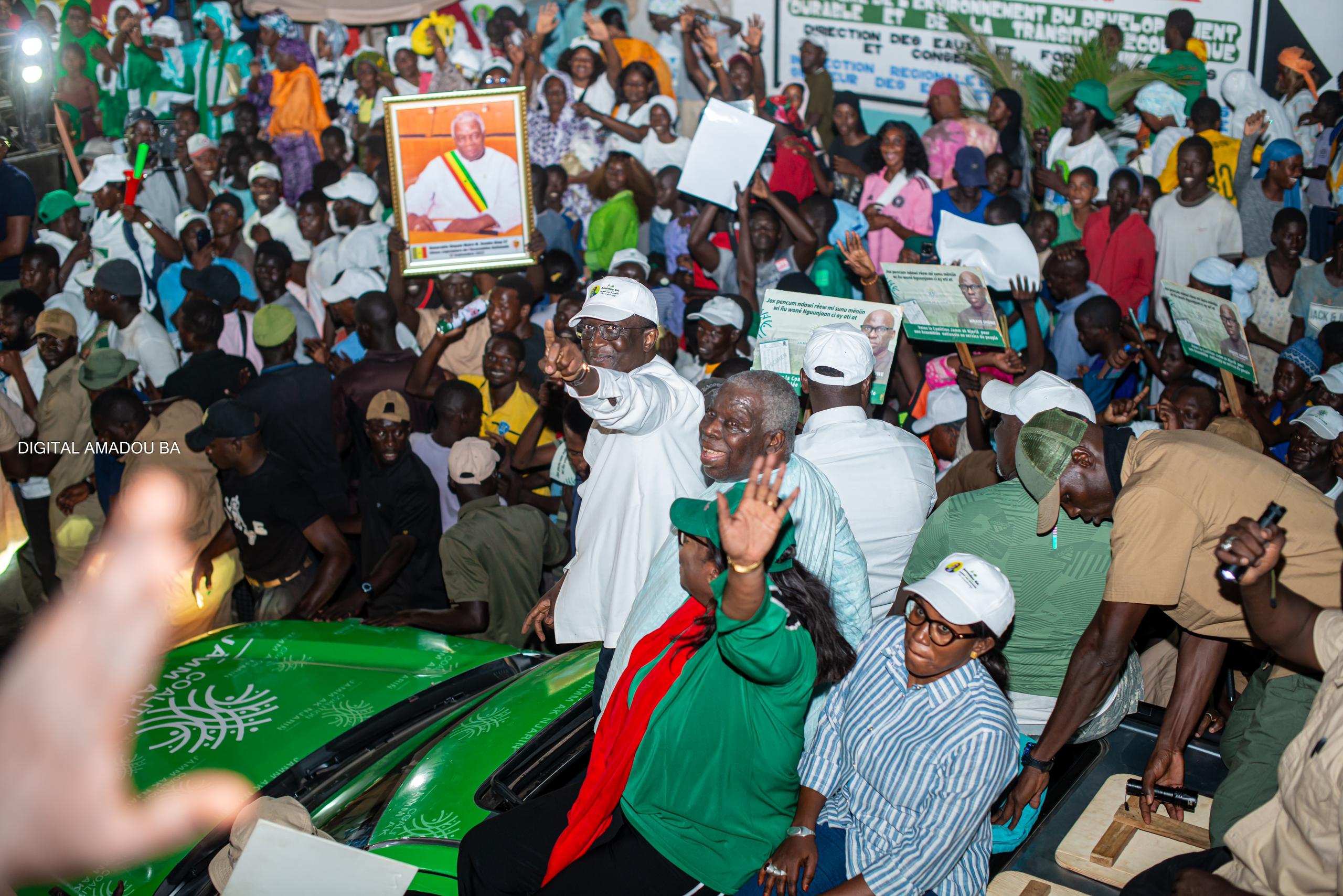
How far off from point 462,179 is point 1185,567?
20.7ft

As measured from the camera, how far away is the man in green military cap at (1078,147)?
9.28m

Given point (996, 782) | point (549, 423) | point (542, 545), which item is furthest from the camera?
point (549, 423)

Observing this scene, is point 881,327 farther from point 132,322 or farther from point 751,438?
point 132,322

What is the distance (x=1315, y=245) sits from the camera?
847 cm

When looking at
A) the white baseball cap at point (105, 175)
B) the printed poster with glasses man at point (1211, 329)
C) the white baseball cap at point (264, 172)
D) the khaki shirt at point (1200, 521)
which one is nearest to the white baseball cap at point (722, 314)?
the printed poster with glasses man at point (1211, 329)

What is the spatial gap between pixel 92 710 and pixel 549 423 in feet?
10.00

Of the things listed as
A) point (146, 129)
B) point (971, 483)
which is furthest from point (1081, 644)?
point (146, 129)

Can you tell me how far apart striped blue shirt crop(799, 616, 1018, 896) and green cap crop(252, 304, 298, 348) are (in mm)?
5163

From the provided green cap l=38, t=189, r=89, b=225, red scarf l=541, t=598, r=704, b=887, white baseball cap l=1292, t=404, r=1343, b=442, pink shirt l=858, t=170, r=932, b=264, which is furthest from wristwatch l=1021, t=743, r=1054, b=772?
green cap l=38, t=189, r=89, b=225

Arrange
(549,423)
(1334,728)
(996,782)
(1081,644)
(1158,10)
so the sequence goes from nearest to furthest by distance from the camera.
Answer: (1334,728) → (996,782) → (1081,644) → (549,423) → (1158,10)

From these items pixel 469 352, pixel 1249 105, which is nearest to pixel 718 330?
pixel 469 352

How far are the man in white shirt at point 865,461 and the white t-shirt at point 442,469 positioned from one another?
8.81 ft

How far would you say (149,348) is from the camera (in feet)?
27.1

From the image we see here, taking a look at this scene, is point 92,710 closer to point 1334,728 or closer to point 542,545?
point 542,545
